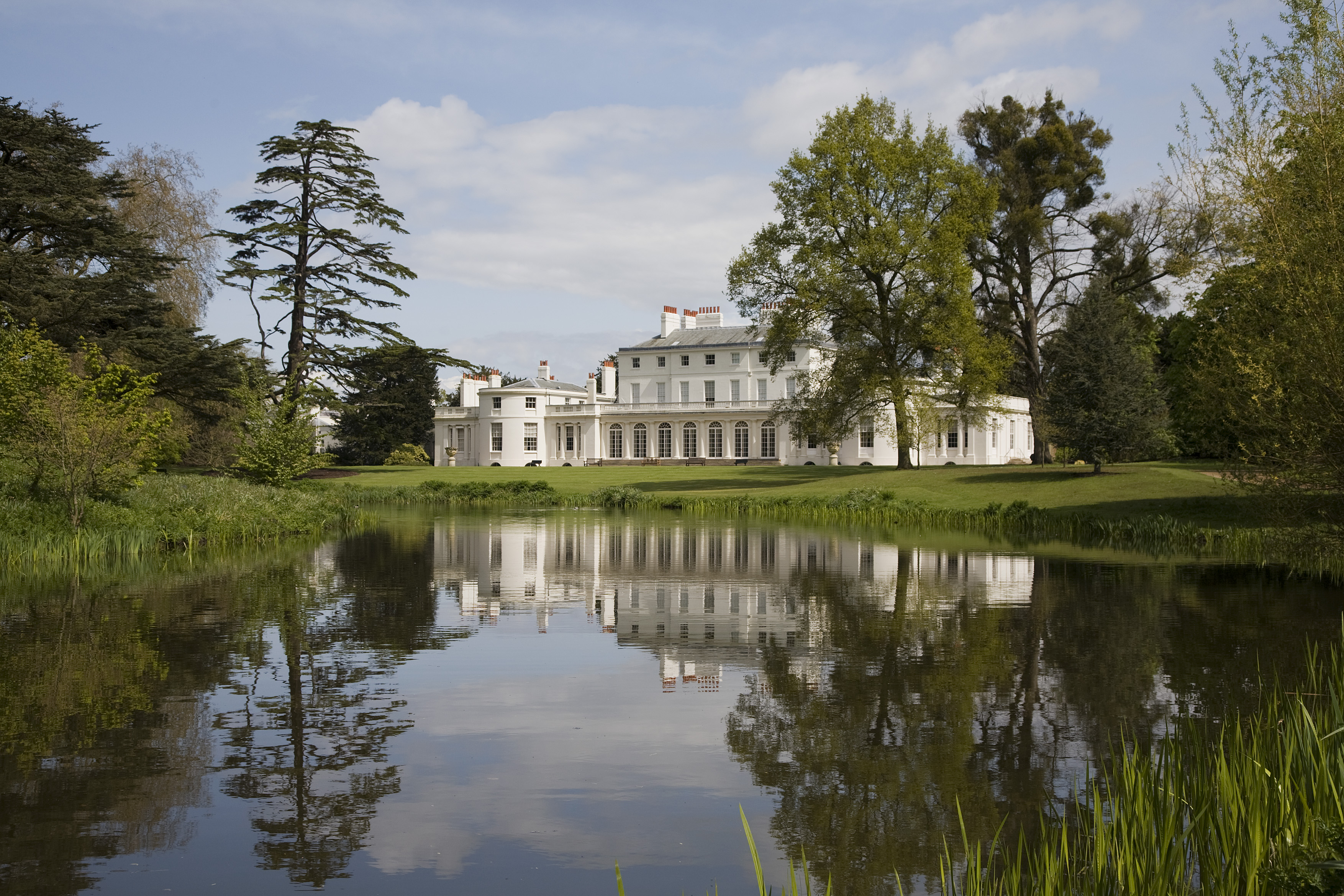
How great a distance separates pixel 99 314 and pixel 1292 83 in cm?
2747

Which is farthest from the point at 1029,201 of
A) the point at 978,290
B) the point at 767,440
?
the point at 767,440

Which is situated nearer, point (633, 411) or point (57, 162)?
point (57, 162)

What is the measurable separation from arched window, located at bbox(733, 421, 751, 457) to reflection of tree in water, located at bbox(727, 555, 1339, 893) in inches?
2036

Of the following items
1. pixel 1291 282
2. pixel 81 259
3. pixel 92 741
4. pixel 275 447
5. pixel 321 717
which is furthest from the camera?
pixel 81 259

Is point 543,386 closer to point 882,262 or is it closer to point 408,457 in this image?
point 408,457

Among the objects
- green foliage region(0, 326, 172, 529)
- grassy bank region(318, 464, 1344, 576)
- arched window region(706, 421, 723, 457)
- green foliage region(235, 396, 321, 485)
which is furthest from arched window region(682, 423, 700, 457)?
green foliage region(0, 326, 172, 529)

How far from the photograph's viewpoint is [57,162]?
3027 cm

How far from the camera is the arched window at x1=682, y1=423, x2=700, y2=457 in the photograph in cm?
6656

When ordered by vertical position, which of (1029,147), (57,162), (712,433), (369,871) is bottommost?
(369,871)

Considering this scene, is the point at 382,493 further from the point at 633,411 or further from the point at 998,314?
the point at 633,411

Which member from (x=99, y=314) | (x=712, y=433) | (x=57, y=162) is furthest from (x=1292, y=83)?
(x=712, y=433)

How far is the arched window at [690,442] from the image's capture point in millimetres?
66562

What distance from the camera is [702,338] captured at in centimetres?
7038

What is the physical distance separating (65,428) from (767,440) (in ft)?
165
